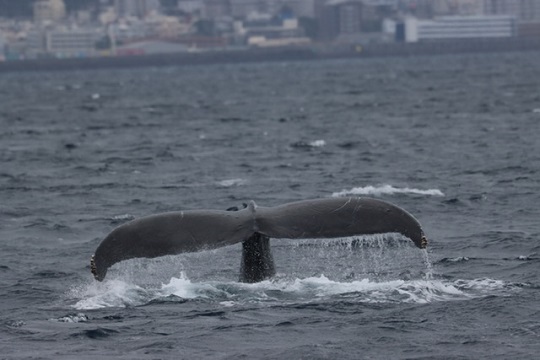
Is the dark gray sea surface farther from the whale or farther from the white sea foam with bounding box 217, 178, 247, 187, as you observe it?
the whale

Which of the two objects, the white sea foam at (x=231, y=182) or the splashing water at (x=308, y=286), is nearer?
the splashing water at (x=308, y=286)

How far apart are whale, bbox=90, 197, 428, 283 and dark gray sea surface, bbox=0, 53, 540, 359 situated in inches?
40.3

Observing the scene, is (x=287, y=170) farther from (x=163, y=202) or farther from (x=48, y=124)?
(x=48, y=124)

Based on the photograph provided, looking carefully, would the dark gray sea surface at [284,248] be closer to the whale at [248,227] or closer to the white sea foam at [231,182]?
the white sea foam at [231,182]

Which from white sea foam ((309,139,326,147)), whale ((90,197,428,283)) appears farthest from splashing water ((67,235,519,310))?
white sea foam ((309,139,326,147))

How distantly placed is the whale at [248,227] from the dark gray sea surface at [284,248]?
3.36 feet

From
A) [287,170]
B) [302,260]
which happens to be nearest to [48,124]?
[287,170]

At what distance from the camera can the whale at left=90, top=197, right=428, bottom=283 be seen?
1466 centimetres

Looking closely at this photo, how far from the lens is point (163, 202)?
28250mm

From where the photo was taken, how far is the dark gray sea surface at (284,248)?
15570 millimetres

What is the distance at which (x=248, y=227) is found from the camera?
15.2m

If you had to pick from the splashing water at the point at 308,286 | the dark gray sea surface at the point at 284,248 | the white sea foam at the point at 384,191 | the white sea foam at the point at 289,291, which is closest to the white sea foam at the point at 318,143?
the dark gray sea surface at the point at 284,248

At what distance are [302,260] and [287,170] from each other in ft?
47.9

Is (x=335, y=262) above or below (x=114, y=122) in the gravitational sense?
above
